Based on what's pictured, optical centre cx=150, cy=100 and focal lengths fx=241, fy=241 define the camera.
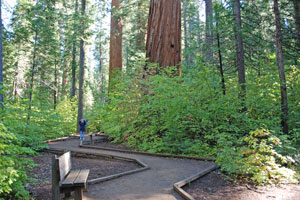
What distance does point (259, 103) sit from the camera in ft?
29.7

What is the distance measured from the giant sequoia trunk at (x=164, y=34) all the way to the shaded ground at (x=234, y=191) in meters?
8.43

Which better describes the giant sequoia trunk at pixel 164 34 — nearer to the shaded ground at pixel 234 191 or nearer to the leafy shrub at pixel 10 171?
the shaded ground at pixel 234 191

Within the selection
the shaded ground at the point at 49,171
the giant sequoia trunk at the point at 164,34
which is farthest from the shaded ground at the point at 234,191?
Answer: the giant sequoia trunk at the point at 164,34

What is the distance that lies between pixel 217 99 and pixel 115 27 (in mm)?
12366

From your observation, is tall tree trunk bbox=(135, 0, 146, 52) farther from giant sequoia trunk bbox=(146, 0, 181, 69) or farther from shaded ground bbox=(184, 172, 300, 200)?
shaded ground bbox=(184, 172, 300, 200)

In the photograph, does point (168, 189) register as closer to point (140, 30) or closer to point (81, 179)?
point (81, 179)

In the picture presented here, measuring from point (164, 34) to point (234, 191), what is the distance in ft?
32.1

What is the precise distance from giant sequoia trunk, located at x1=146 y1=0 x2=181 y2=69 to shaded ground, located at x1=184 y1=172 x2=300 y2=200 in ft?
27.7

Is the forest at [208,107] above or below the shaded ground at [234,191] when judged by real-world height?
above

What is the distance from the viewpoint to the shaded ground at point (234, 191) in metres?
4.29

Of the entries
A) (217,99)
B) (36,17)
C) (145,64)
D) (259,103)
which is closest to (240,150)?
(217,99)

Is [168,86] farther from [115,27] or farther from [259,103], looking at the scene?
[115,27]

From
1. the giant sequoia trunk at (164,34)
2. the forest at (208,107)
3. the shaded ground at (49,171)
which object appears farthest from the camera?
the giant sequoia trunk at (164,34)

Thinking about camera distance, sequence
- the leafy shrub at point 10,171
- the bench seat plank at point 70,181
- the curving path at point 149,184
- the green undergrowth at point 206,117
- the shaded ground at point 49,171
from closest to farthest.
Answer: the leafy shrub at point 10,171, the bench seat plank at point 70,181, the curving path at point 149,184, the shaded ground at point 49,171, the green undergrowth at point 206,117
